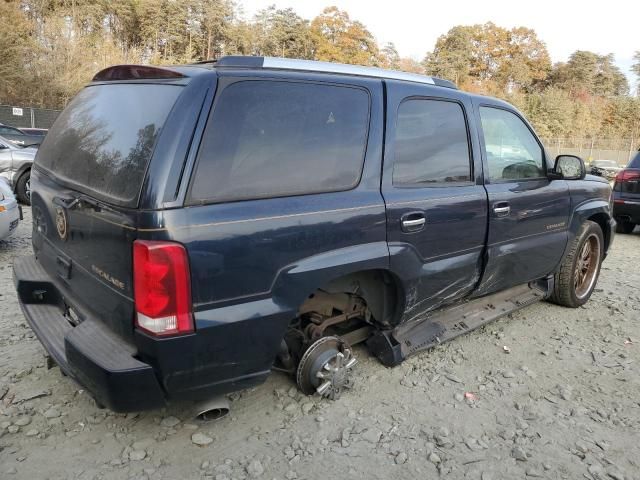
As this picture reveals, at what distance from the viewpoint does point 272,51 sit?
4688 cm

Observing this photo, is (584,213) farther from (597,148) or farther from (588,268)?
(597,148)

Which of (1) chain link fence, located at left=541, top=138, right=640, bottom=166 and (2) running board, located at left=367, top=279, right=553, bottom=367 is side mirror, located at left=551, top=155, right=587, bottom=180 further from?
(1) chain link fence, located at left=541, top=138, right=640, bottom=166

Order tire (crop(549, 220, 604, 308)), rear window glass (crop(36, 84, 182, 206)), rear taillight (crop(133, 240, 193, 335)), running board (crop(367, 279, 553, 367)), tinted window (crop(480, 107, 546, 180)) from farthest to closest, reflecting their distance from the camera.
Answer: tire (crop(549, 220, 604, 308)) < tinted window (crop(480, 107, 546, 180)) < running board (crop(367, 279, 553, 367)) < rear window glass (crop(36, 84, 182, 206)) < rear taillight (crop(133, 240, 193, 335))

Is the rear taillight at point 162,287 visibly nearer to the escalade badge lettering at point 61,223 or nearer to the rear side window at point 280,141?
the rear side window at point 280,141

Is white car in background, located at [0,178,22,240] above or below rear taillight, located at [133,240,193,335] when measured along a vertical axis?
below

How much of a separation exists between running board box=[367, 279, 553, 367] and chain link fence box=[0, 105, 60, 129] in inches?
953

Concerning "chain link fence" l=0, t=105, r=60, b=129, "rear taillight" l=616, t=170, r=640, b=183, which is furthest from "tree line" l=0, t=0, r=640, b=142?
"rear taillight" l=616, t=170, r=640, b=183

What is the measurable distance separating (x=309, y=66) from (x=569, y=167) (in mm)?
2617

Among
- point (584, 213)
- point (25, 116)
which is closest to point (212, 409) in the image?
point (584, 213)

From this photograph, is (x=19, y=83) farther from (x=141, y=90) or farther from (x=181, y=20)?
(x=141, y=90)

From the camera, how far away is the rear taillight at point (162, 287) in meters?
2.14

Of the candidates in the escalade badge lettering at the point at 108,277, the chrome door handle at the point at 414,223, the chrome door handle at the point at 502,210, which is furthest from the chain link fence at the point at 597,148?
the escalade badge lettering at the point at 108,277

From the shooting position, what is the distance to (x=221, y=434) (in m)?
2.74

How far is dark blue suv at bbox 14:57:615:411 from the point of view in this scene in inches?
87.5
